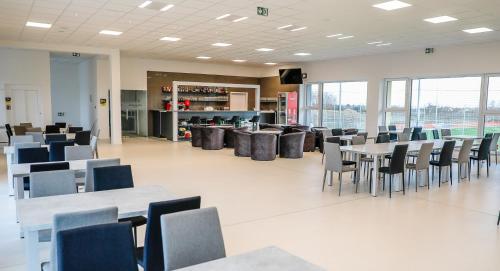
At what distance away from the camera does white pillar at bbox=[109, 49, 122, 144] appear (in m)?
13.3

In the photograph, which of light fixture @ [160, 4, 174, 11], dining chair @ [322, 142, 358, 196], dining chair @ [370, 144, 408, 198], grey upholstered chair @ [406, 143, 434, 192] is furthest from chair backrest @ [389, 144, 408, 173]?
light fixture @ [160, 4, 174, 11]

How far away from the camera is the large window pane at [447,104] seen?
11492mm

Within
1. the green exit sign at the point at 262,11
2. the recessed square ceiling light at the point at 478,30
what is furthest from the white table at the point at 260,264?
the recessed square ceiling light at the point at 478,30

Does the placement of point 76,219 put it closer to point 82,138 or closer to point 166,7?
point 166,7

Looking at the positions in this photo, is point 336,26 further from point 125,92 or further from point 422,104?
point 125,92

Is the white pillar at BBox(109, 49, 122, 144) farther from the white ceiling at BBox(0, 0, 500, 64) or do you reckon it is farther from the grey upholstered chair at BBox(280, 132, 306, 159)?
the grey upholstered chair at BBox(280, 132, 306, 159)

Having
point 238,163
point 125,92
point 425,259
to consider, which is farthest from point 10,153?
point 125,92

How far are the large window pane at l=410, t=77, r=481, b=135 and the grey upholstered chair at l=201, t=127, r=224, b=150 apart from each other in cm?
677

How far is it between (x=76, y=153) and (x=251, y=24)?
4.96 meters

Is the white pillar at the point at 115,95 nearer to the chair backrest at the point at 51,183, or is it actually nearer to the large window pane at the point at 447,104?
the chair backrest at the point at 51,183

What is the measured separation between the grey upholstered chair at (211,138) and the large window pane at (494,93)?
27.2 feet

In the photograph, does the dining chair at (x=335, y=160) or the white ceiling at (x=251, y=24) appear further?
the white ceiling at (x=251, y=24)

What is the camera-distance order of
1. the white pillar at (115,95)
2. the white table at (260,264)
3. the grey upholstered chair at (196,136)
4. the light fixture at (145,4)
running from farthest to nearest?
the white pillar at (115,95) < the grey upholstered chair at (196,136) < the light fixture at (145,4) < the white table at (260,264)

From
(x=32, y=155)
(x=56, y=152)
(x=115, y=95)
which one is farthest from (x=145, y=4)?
(x=115, y=95)
